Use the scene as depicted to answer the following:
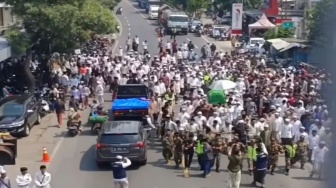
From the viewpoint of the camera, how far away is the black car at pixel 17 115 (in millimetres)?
21281

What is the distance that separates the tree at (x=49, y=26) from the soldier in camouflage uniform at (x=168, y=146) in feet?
35.1

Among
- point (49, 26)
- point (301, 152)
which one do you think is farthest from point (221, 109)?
point (49, 26)

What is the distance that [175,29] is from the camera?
58562mm

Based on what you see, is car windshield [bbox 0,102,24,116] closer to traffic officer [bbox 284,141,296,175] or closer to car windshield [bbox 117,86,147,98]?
car windshield [bbox 117,86,147,98]

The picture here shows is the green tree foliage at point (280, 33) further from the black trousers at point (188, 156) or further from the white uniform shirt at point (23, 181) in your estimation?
the white uniform shirt at point (23, 181)

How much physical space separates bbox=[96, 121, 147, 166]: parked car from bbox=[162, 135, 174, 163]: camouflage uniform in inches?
23.6

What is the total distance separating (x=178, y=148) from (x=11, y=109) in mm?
7193

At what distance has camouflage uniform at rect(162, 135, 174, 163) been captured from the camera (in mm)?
17562

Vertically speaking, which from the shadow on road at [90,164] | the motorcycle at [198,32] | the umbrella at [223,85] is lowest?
the motorcycle at [198,32]

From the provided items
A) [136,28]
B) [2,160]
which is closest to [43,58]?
[2,160]

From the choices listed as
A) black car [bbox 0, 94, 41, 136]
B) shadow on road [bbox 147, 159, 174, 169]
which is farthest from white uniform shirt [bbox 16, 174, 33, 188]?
black car [bbox 0, 94, 41, 136]

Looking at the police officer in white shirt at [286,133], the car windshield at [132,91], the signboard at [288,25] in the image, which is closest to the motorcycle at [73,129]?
the car windshield at [132,91]

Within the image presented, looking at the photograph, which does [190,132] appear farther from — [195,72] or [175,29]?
[175,29]

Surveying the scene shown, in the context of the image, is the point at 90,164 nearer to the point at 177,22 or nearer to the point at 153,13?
the point at 177,22
